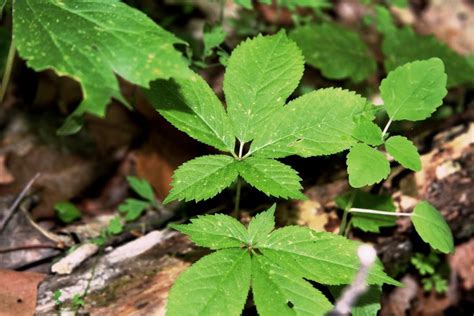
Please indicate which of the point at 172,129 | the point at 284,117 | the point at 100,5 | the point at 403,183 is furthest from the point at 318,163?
the point at 100,5

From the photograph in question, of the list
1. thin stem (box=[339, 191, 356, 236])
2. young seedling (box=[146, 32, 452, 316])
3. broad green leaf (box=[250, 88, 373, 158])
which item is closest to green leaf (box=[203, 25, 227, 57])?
young seedling (box=[146, 32, 452, 316])

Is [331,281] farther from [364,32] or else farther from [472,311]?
[364,32]

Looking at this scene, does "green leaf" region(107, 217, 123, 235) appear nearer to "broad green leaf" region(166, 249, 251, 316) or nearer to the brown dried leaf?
the brown dried leaf

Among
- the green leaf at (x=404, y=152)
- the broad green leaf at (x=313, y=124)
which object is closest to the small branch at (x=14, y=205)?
the broad green leaf at (x=313, y=124)

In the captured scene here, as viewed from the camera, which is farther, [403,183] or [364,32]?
[364,32]

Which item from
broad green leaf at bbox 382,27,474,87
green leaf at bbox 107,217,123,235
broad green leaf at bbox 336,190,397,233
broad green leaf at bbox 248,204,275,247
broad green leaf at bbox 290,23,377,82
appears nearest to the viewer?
broad green leaf at bbox 248,204,275,247

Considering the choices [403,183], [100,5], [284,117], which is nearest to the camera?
[100,5]

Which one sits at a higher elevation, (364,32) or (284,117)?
(284,117)
